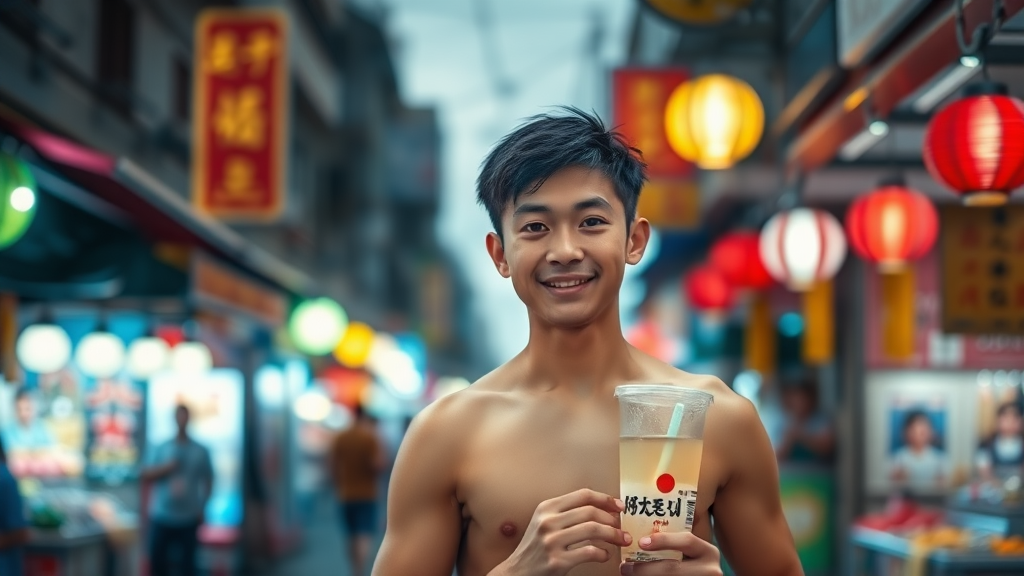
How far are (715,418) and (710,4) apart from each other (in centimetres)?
684

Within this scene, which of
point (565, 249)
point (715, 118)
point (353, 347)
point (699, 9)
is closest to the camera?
point (565, 249)

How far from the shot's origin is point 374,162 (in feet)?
128

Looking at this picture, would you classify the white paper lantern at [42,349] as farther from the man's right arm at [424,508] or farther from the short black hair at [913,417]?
the man's right arm at [424,508]

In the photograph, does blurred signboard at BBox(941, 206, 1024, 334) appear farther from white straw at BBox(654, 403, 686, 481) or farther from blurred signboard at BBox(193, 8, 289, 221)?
white straw at BBox(654, 403, 686, 481)

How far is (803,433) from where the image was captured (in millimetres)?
13953

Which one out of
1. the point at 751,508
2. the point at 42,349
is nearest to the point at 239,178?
the point at 42,349

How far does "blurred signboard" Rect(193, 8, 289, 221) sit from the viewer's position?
13.5 meters

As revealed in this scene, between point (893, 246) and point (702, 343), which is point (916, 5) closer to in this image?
point (893, 246)

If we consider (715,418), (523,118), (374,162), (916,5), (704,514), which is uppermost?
(374,162)

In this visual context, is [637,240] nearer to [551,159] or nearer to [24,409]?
[551,159]

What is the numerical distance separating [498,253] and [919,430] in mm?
10874

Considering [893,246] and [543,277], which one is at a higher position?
[893,246]

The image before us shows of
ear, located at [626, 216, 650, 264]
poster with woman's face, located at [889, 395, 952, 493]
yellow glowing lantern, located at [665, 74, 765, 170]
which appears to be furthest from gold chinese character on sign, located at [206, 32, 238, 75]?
ear, located at [626, 216, 650, 264]

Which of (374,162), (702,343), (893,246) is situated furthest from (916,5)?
(374,162)
